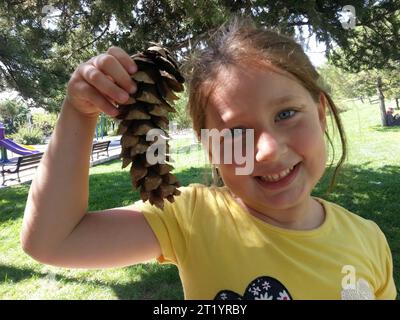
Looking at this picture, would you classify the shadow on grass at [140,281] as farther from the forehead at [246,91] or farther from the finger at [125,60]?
the finger at [125,60]

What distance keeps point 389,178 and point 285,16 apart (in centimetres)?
423

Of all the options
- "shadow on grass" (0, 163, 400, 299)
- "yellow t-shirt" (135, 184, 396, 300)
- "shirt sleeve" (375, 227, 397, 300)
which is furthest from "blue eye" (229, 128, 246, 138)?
"shadow on grass" (0, 163, 400, 299)

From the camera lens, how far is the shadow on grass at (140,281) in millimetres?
2916

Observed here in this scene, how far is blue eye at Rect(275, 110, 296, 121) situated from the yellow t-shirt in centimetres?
28

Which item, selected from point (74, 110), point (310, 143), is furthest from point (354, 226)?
point (74, 110)

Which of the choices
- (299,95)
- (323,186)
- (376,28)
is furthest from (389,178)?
(299,95)

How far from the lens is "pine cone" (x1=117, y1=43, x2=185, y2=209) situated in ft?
2.47

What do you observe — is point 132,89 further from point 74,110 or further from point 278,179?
point 278,179

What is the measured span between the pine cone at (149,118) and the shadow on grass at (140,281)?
7.22ft

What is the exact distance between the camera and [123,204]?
5336 mm

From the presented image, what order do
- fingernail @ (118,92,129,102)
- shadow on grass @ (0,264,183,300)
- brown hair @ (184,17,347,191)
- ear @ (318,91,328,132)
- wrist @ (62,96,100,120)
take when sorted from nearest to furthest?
fingernail @ (118,92,129,102) → wrist @ (62,96,100,120) → brown hair @ (184,17,347,191) → ear @ (318,91,328,132) → shadow on grass @ (0,264,183,300)

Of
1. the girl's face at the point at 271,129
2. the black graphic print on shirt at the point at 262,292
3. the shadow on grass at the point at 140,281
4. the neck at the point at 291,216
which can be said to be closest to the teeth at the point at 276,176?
the girl's face at the point at 271,129

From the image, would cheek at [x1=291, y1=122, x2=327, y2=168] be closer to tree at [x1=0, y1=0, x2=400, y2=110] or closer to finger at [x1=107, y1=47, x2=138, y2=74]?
finger at [x1=107, y1=47, x2=138, y2=74]

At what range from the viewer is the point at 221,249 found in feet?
3.22
